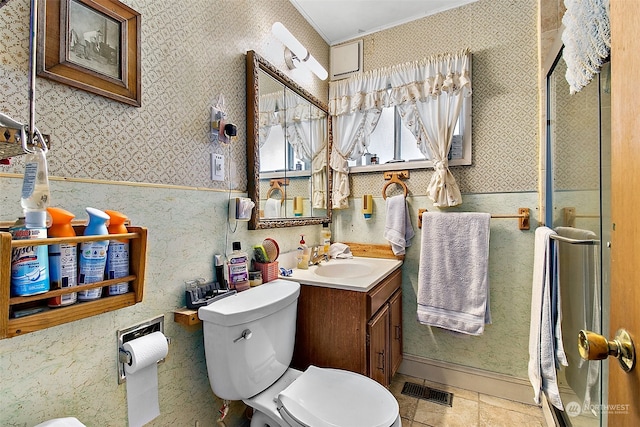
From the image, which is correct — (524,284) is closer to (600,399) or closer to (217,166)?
(600,399)

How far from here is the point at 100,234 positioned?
2.42 ft

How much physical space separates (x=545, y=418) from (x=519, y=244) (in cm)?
99

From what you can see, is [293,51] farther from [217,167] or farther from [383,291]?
[383,291]

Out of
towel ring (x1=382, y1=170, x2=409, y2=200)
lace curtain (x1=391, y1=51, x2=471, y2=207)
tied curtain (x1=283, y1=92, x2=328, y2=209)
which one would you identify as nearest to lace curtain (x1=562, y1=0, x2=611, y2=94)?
lace curtain (x1=391, y1=51, x2=471, y2=207)

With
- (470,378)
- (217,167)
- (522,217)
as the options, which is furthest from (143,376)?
(522,217)

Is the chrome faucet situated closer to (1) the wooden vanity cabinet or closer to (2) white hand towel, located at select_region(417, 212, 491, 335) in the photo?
(1) the wooden vanity cabinet

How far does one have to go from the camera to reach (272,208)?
1634 mm

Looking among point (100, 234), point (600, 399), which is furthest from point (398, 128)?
point (100, 234)

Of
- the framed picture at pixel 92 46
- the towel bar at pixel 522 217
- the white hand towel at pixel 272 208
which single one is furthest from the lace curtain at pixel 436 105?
the framed picture at pixel 92 46

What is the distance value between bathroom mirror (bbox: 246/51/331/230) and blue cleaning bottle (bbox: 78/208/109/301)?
A: 2.43 ft

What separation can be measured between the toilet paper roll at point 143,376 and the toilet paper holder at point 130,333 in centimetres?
1

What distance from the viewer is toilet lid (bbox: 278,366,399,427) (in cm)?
98

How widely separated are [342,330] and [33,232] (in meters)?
1.20

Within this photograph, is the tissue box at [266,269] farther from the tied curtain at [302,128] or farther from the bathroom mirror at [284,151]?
the tied curtain at [302,128]
